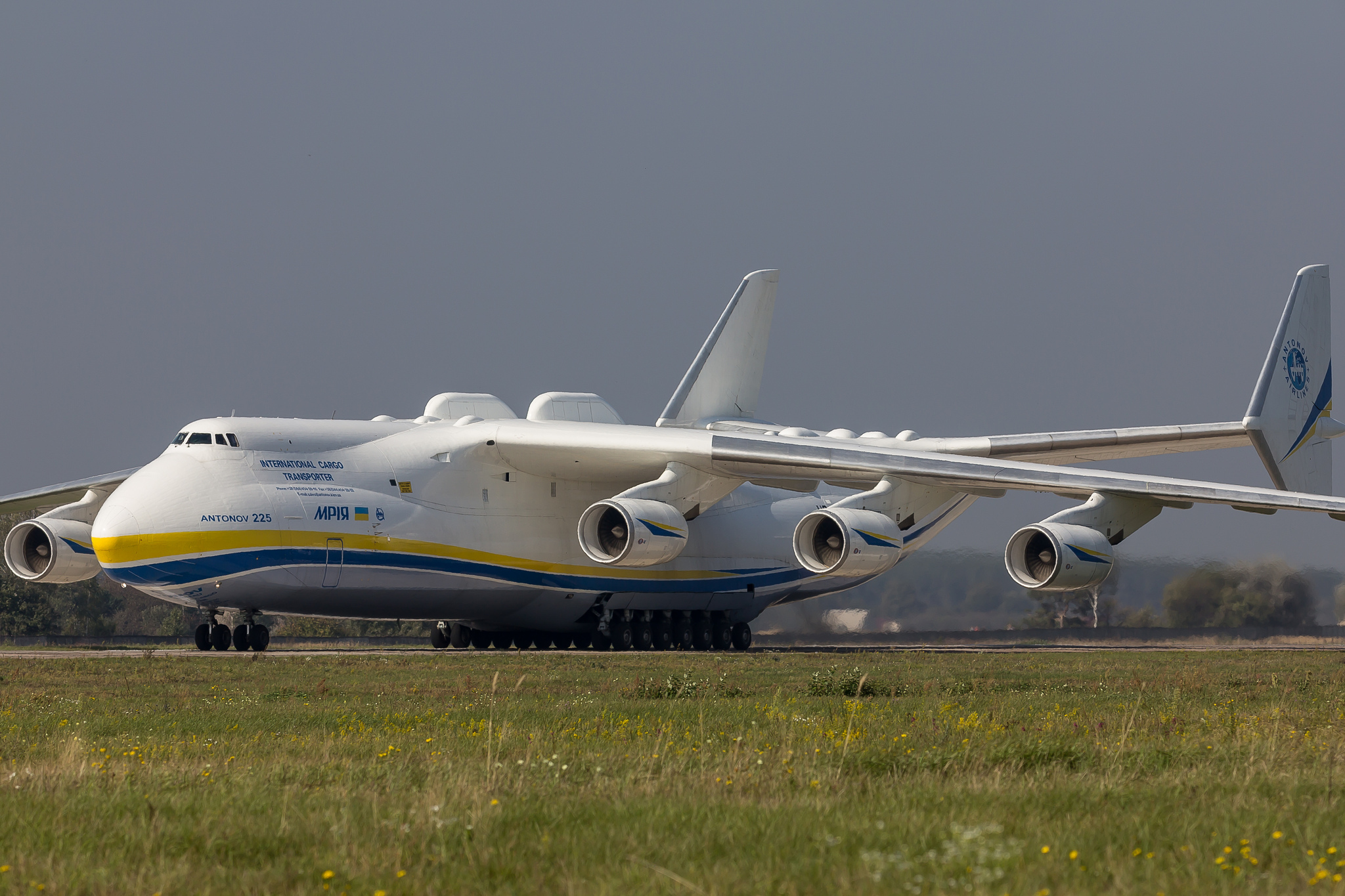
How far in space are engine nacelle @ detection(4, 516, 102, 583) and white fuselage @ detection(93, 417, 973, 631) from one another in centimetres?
361

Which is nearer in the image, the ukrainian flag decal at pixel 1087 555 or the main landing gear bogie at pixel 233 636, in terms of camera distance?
the ukrainian flag decal at pixel 1087 555

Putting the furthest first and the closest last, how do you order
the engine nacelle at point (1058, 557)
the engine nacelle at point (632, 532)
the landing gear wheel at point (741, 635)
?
1. the landing gear wheel at point (741, 635)
2. the engine nacelle at point (632, 532)
3. the engine nacelle at point (1058, 557)

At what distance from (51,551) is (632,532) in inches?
388

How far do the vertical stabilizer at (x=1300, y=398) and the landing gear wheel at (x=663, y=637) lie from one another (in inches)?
411

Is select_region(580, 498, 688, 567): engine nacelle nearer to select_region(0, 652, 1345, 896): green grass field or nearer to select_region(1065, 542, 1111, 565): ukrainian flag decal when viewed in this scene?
select_region(1065, 542, 1111, 565): ukrainian flag decal

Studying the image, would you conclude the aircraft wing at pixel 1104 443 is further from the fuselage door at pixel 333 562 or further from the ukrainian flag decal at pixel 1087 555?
the fuselage door at pixel 333 562

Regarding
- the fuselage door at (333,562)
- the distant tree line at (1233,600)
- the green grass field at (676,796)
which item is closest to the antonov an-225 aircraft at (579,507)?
the fuselage door at (333,562)

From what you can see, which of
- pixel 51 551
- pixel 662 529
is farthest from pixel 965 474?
pixel 51 551

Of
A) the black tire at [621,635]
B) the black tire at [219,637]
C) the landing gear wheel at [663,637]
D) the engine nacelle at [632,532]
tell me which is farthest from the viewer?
the landing gear wheel at [663,637]

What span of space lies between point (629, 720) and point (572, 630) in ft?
51.9

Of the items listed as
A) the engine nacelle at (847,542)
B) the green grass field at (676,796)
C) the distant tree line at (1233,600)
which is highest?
the green grass field at (676,796)

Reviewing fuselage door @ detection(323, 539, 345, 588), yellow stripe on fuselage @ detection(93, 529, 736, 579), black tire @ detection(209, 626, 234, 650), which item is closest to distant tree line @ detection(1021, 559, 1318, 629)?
yellow stripe on fuselage @ detection(93, 529, 736, 579)

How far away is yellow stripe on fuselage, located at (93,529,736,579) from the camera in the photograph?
19.1 m

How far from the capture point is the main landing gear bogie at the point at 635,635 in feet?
82.1
